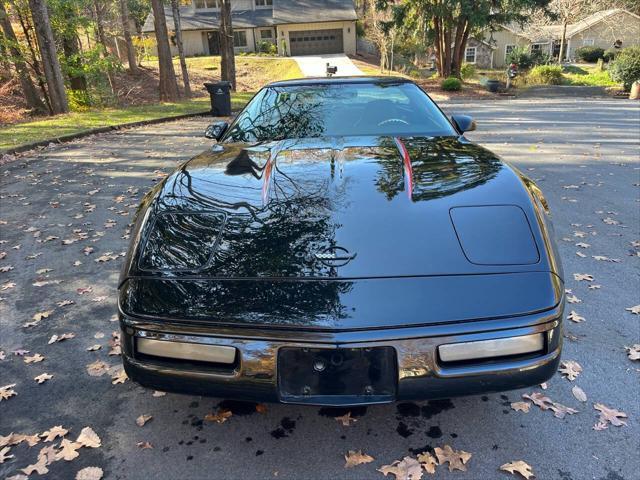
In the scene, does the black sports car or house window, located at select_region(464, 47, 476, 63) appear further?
house window, located at select_region(464, 47, 476, 63)

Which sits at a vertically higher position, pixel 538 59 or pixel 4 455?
pixel 538 59

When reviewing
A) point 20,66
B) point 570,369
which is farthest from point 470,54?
point 570,369

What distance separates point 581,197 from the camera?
5625 millimetres

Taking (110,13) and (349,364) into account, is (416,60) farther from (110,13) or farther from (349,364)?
(349,364)

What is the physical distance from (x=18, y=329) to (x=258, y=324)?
229 centimetres

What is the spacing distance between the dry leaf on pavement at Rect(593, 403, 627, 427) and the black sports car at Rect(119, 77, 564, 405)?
2.12 feet

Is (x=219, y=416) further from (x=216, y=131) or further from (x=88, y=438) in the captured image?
(x=216, y=131)

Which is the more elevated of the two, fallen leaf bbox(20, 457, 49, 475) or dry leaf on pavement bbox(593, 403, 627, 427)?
fallen leaf bbox(20, 457, 49, 475)

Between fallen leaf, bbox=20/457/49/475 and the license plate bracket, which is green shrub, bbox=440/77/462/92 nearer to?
the license plate bracket

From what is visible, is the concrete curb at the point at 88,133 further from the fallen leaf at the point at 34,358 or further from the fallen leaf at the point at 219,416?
the fallen leaf at the point at 219,416

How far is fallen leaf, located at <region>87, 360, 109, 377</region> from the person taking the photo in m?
2.63

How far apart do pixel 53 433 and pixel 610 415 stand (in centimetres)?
268

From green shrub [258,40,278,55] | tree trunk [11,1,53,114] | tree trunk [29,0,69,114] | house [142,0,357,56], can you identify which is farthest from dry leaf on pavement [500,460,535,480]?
house [142,0,357,56]

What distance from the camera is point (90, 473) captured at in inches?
76.7
